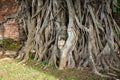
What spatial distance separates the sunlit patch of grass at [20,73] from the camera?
25.1ft

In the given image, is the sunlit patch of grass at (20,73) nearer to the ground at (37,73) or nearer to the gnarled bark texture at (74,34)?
the ground at (37,73)

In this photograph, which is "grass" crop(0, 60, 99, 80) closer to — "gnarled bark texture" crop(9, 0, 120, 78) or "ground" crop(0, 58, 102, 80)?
"ground" crop(0, 58, 102, 80)

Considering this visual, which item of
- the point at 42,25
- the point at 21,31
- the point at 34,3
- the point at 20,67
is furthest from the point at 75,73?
the point at 21,31

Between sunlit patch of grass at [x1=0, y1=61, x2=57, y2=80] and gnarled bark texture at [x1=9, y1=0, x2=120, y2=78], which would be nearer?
sunlit patch of grass at [x1=0, y1=61, x2=57, y2=80]

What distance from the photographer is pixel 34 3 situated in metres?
10.3

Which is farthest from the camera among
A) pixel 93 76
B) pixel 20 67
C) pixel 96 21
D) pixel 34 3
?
pixel 34 3

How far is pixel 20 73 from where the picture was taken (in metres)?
8.04

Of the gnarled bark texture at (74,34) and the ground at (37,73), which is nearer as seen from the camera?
the ground at (37,73)

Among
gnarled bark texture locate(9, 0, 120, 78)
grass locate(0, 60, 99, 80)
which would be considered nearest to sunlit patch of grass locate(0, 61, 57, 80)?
grass locate(0, 60, 99, 80)

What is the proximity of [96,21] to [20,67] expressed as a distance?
2749 mm

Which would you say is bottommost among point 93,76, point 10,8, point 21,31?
point 93,76

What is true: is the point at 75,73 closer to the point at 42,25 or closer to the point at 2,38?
the point at 42,25

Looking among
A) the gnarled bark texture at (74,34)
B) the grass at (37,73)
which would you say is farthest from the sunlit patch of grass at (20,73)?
the gnarled bark texture at (74,34)

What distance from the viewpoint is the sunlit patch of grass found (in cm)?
765
